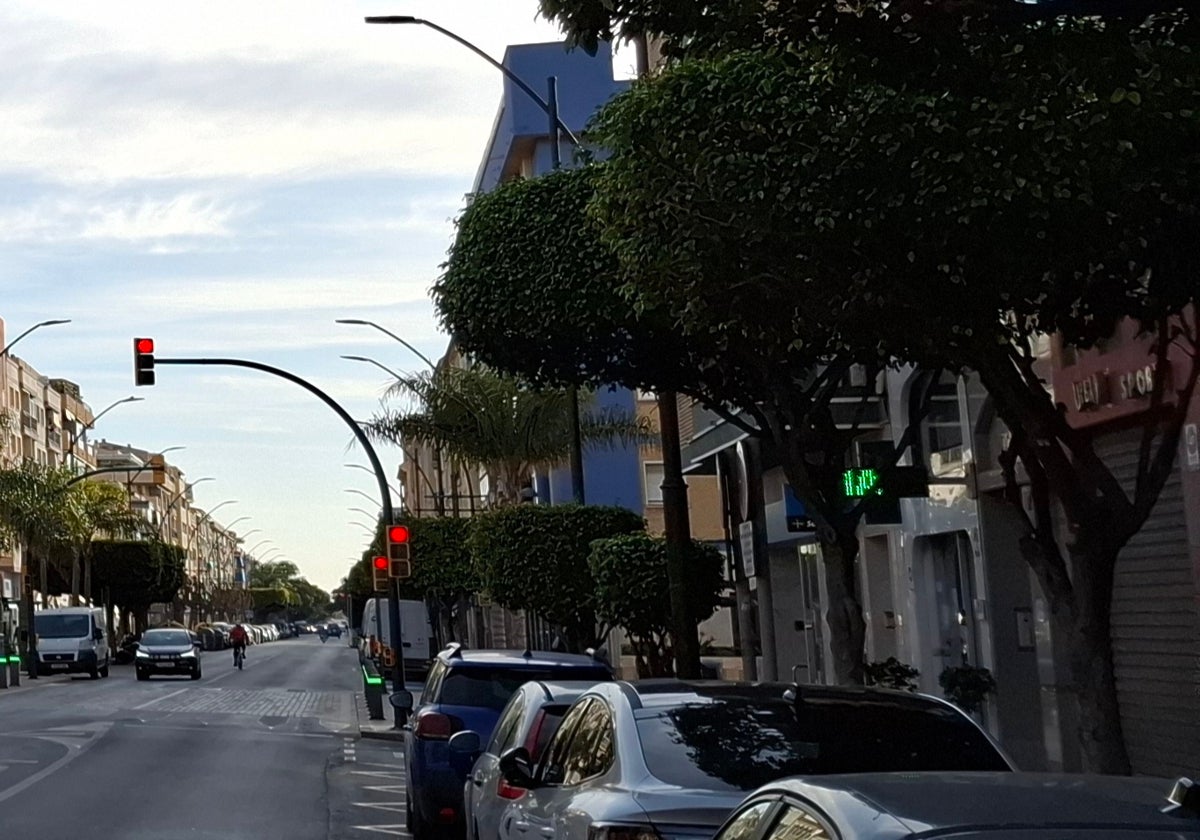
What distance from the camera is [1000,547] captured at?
62.4ft

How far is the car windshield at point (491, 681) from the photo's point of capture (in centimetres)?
1453

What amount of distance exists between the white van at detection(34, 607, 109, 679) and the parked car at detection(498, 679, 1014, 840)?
58075 millimetres

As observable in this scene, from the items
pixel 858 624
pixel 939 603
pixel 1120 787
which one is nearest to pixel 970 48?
pixel 1120 787

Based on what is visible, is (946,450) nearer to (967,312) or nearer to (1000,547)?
(1000,547)

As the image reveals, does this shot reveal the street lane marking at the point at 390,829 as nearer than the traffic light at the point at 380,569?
Yes

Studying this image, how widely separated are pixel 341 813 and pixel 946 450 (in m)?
7.44

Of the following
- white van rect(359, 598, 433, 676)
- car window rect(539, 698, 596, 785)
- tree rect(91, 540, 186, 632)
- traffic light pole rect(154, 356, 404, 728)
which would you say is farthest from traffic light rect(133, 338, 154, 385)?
tree rect(91, 540, 186, 632)

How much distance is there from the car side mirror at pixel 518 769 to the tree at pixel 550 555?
19.8m

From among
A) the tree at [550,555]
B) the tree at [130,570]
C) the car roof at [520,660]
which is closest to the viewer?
the car roof at [520,660]

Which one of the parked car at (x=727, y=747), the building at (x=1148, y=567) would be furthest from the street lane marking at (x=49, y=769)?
the parked car at (x=727, y=747)

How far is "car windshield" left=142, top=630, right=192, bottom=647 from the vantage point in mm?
60812

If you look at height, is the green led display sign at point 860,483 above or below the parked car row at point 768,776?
above

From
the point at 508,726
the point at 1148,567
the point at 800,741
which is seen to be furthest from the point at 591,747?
the point at 1148,567

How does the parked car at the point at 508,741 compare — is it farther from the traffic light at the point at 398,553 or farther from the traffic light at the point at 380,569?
the traffic light at the point at 380,569
